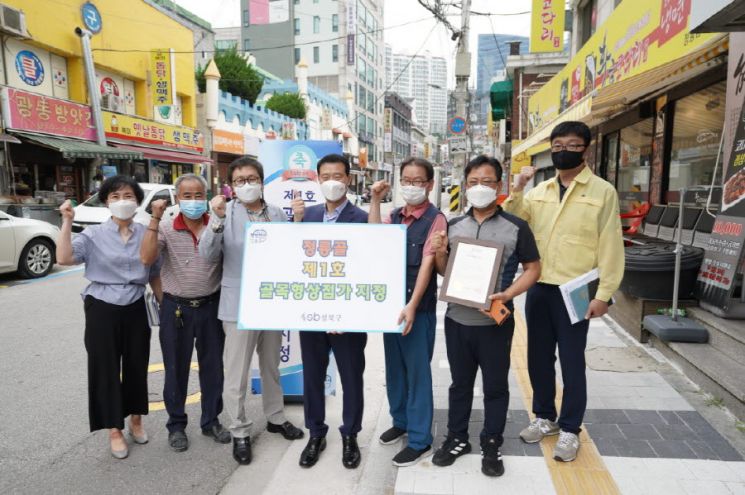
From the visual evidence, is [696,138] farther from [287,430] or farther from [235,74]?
[235,74]

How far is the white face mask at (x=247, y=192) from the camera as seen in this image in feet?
10.3

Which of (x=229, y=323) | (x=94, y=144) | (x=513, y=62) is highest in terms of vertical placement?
(x=513, y=62)

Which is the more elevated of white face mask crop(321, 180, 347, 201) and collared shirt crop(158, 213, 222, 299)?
white face mask crop(321, 180, 347, 201)

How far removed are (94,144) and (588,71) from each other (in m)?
15.5

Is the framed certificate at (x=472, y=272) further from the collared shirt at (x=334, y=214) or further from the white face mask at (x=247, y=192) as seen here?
the white face mask at (x=247, y=192)

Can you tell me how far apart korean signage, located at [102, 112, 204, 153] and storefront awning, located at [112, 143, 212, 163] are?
0.36 meters

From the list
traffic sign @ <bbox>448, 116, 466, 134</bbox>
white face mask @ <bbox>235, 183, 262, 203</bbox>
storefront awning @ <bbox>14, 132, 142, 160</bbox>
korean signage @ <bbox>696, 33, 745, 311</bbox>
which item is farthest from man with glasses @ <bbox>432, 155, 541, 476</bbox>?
storefront awning @ <bbox>14, 132, 142, 160</bbox>

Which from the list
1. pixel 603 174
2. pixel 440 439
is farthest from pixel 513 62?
pixel 440 439

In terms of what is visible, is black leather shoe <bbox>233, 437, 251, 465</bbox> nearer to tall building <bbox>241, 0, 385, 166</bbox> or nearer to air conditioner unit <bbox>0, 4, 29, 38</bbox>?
air conditioner unit <bbox>0, 4, 29, 38</bbox>

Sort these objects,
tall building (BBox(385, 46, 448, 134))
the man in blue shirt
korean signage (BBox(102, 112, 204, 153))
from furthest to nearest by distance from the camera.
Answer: tall building (BBox(385, 46, 448, 134))
korean signage (BBox(102, 112, 204, 153))
the man in blue shirt

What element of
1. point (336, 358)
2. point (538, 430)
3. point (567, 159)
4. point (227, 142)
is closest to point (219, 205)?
point (336, 358)

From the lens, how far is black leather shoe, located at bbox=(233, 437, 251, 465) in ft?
10.4

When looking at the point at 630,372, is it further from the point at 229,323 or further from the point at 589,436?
the point at 229,323

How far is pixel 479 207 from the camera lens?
2850 mm
